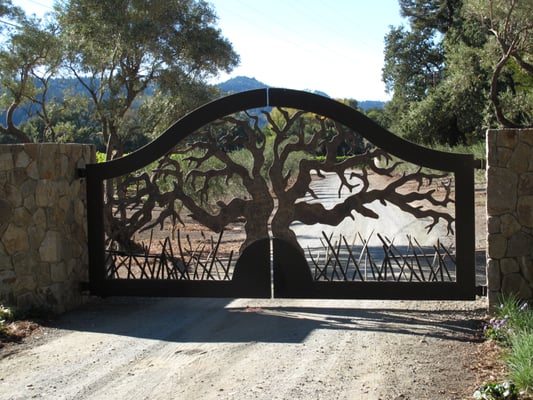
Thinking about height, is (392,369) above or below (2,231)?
below

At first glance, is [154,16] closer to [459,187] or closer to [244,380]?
[459,187]

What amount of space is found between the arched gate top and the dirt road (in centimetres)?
182

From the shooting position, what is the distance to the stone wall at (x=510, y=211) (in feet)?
22.2

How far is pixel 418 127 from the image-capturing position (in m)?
36.3

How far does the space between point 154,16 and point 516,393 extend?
41.1 ft

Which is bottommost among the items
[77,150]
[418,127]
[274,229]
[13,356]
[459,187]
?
[13,356]

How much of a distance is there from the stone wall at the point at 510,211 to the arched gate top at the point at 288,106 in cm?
42

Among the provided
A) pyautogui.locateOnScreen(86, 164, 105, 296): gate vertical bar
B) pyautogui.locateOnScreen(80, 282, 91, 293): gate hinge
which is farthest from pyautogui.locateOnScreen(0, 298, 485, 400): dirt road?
pyautogui.locateOnScreen(86, 164, 105, 296): gate vertical bar

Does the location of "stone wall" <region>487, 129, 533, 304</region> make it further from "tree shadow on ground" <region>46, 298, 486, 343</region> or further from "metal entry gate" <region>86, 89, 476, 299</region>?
"tree shadow on ground" <region>46, 298, 486, 343</region>

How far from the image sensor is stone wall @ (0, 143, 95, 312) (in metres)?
7.57

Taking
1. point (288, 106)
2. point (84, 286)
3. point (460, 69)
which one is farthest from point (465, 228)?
point (460, 69)

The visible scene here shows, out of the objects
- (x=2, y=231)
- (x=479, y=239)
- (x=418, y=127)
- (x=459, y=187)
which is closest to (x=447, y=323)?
(x=459, y=187)

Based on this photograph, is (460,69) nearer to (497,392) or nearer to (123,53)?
(123,53)

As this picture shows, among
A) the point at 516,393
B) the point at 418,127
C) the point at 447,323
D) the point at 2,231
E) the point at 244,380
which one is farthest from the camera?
the point at 418,127
